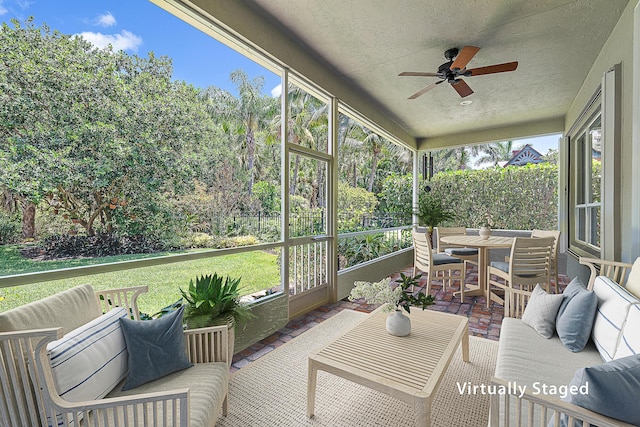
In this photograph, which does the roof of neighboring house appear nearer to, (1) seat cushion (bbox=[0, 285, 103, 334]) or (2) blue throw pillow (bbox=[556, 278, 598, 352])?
(2) blue throw pillow (bbox=[556, 278, 598, 352])

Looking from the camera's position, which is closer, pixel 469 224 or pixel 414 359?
pixel 414 359

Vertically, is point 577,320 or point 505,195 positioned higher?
point 505,195

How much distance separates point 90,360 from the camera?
1.18 meters

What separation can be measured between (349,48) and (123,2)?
6.45ft

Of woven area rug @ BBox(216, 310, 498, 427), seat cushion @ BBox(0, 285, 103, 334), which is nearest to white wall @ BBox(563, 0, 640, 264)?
woven area rug @ BBox(216, 310, 498, 427)

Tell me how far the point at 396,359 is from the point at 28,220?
206 centimetres

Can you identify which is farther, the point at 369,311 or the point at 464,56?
the point at 369,311

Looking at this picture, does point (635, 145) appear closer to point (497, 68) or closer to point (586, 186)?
point (497, 68)

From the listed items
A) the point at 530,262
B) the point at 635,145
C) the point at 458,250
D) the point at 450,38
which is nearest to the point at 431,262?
the point at 530,262

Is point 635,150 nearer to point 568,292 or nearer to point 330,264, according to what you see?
point 568,292

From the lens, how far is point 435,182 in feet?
22.1

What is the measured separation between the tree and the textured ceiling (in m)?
1.20

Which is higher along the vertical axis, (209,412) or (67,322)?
(67,322)

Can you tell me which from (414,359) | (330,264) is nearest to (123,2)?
(414,359)
